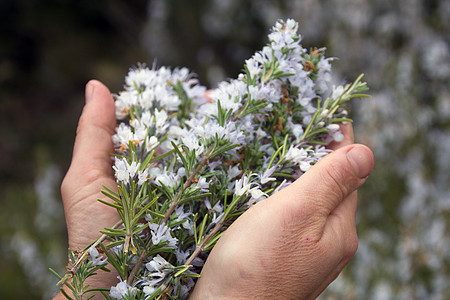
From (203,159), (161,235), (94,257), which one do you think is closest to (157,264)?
(161,235)

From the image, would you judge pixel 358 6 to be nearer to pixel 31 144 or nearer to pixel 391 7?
pixel 391 7

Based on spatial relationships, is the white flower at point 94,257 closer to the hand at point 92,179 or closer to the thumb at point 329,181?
the hand at point 92,179

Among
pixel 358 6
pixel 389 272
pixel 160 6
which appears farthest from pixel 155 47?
pixel 389 272

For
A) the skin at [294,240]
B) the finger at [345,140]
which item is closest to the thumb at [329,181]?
the skin at [294,240]

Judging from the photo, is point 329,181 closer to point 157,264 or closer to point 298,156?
point 298,156

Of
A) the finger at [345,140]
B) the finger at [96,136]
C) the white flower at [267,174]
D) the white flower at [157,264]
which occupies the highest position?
the finger at [96,136]

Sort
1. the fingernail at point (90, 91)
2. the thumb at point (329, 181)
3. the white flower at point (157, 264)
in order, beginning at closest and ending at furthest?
the white flower at point (157, 264), the thumb at point (329, 181), the fingernail at point (90, 91)
